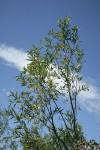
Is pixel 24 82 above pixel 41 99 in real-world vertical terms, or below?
above

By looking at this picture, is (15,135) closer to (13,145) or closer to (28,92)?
(28,92)

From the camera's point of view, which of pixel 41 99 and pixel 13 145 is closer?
pixel 41 99

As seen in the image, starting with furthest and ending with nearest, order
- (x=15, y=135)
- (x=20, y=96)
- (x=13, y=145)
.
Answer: (x=13, y=145)
(x=20, y=96)
(x=15, y=135)

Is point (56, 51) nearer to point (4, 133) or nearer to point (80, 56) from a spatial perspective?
point (80, 56)

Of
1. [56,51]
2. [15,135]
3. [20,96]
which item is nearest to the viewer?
[15,135]

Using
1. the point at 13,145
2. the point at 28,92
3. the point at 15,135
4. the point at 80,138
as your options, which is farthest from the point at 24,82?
the point at 13,145

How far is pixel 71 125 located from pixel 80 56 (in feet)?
18.0

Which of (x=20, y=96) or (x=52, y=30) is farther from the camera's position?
(x=52, y=30)

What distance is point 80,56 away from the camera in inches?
849

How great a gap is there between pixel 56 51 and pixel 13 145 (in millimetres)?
18815

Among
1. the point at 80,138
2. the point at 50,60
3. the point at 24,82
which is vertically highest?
the point at 50,60

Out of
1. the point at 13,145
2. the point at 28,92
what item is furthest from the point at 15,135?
the point at 13,145

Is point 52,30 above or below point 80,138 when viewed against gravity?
above

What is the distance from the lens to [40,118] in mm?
19391
